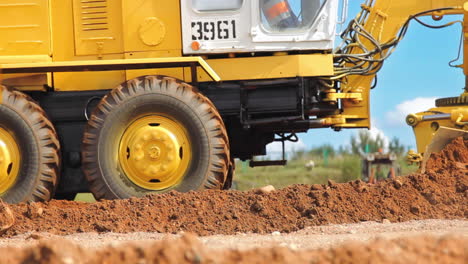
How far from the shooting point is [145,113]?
944 centimetres

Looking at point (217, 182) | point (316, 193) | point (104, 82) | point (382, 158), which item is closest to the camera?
point (316, 193)

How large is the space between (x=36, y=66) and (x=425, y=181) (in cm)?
473

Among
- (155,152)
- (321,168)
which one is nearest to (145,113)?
(155,152)

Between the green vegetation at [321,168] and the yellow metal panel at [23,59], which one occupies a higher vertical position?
the yellow metal panel at [23,59]

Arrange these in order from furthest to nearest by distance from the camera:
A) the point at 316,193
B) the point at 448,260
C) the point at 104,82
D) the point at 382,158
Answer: the point at 382,158, the point at 104,82, the point at 316,193, the point at 448,260

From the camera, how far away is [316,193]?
8.48 meters

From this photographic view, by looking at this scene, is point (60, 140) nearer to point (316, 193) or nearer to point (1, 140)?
point (1, 140)

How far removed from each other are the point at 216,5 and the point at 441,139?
3292 mm

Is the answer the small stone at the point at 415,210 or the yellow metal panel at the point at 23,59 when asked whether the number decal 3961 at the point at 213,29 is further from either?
the small stone at the point at 415,210

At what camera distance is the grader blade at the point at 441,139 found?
997 centimetres

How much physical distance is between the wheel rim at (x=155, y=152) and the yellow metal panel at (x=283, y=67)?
0.96 metres

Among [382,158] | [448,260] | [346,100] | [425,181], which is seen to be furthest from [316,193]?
[382,158]

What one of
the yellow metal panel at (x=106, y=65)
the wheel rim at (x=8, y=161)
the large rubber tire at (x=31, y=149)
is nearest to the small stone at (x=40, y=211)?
the large rubber tire at (x=31, y=149)

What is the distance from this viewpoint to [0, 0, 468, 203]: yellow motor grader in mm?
9336
